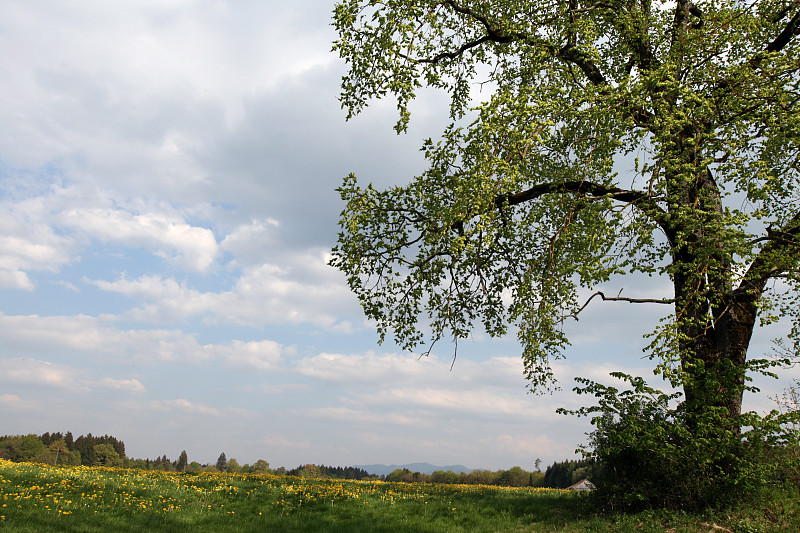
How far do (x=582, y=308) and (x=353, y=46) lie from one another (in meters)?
10.2

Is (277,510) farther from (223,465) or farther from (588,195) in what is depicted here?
(223,465)

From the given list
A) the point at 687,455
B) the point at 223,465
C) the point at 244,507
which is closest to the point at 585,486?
the point at 687,455

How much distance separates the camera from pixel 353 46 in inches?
584

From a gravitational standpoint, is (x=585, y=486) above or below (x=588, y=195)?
below

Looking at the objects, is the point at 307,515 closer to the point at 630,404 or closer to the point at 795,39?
the point at 630,404

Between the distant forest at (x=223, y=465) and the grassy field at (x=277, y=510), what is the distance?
35.1 meters

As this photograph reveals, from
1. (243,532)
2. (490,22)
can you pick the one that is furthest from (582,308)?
Result: (243,532)

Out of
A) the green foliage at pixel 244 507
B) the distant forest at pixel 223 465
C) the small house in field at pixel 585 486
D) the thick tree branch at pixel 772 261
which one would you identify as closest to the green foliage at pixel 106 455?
the distant forest at pixel 223 465

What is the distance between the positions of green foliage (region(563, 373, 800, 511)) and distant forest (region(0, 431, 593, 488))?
39.4 meters

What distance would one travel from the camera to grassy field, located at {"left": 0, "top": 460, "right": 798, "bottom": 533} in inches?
472

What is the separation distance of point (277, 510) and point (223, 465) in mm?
139563

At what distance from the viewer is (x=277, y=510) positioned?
50.0ft

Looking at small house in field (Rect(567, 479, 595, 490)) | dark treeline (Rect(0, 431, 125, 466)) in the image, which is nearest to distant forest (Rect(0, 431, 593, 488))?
dark treeline (Rect(0, 431, 125, 466))

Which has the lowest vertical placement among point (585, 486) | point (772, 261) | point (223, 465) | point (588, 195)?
point (223, 465)
